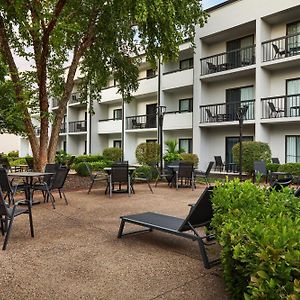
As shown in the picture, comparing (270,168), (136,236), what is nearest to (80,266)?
(136,236)

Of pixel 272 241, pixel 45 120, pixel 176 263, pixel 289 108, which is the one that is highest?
pixel 289 108

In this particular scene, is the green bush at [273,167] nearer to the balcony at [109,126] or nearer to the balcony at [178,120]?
the balcony at [178,120]

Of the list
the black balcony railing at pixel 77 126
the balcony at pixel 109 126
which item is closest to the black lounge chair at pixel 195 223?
the balcony at pixel 109 126

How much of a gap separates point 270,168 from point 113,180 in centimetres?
899

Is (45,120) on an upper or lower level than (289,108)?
lower

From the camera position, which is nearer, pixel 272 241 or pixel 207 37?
pixel 272 241

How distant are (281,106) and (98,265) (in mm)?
15866

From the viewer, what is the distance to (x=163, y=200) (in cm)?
935

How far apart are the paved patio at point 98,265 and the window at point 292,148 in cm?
1367

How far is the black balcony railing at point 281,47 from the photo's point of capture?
16831mm

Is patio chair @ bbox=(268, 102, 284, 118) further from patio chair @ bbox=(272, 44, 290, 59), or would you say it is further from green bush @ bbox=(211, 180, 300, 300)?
green bush @ bbox=(211, 180, 300, 300)

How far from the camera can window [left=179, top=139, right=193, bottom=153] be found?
23062 millimetres

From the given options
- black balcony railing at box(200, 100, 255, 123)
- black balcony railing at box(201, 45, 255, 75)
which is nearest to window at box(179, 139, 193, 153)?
black balcony railing at box(200, 100, 255, 123)

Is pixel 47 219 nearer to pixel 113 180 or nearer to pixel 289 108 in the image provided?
pixel 113 180
